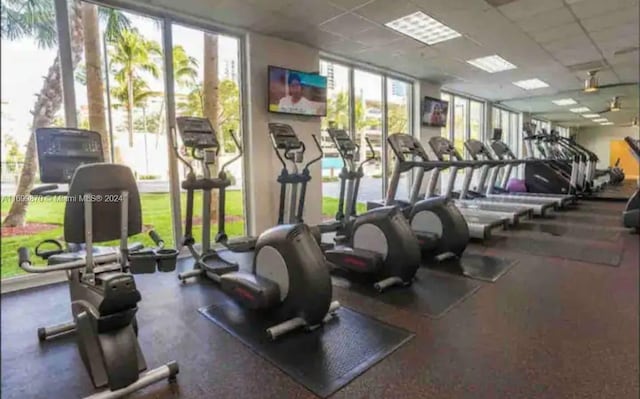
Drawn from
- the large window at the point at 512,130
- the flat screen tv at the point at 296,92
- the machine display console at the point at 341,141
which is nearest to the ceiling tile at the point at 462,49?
the flat screen tv at the point at 296,92

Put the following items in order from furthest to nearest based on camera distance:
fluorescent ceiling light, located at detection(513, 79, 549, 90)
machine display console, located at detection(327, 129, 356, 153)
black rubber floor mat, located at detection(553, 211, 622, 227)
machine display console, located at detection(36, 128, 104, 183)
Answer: fluorescent ceiling light, located at detection(513, 79, 549, 90) < black rubber floor mat, located at detection(553, 211, 622, 227) < machine display console, located at detection(327, 129, 356, 153) < machine display console, located at detection(36, 128, 104, 183)

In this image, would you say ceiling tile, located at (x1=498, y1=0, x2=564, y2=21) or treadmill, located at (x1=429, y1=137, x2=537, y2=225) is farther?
treadmill, located at (x1=429, y1=137, x2=537, y2=225)

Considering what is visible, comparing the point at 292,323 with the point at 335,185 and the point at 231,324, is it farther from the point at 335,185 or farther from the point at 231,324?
the point at 335,185

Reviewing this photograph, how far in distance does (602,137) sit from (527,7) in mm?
14242

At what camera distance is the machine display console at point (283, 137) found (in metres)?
4.33

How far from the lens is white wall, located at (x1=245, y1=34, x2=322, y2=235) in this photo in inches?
199

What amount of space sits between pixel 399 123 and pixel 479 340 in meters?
6.33

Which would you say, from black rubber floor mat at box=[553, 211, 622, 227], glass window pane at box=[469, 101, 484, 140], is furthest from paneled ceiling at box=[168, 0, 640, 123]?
black rubber floor mat at box=[553, 211, 622, 227]

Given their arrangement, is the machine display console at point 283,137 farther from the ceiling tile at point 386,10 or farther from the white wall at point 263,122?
the ceiling tile at point 386,10

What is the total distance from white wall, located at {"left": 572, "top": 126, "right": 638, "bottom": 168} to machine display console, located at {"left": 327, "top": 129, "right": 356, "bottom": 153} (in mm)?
13713

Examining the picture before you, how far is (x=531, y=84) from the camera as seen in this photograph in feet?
28.9

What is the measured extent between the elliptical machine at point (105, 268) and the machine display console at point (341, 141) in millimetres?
3177

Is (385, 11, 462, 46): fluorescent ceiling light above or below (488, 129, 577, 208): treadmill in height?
above

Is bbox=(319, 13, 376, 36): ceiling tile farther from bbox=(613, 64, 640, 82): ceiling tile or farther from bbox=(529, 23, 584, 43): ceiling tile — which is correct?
bbox=(613, 64, 640, 82): ceiling tile
